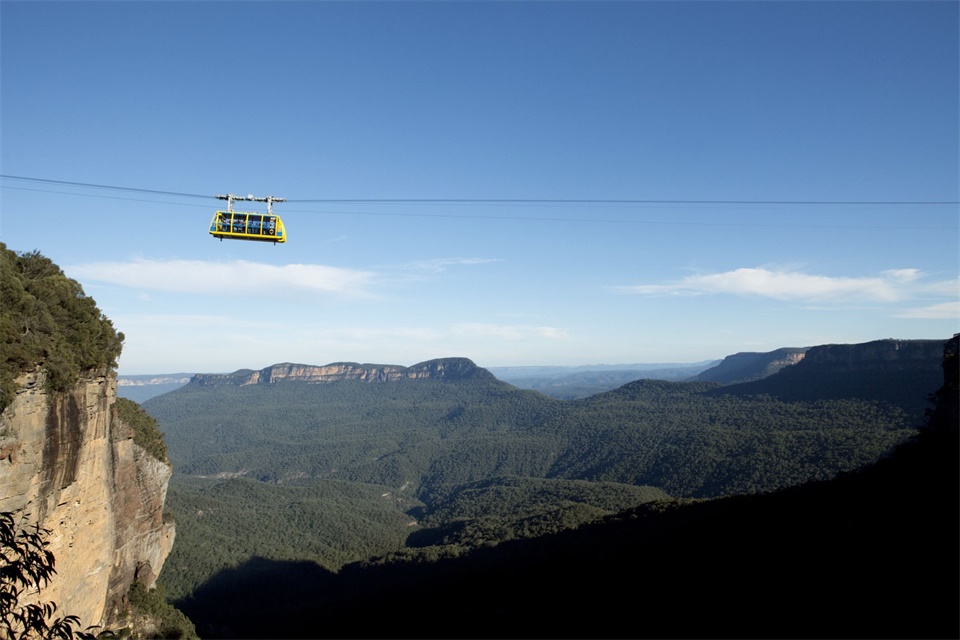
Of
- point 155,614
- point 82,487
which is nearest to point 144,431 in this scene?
point 155,614

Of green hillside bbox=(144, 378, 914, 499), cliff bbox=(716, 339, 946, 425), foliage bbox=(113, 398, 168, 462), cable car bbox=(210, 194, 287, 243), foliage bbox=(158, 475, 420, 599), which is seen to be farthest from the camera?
cliff bbox=(716, 339, 946, 425)

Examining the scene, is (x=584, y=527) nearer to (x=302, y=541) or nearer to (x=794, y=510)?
(x=794, y=510)

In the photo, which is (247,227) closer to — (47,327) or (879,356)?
(47,327)

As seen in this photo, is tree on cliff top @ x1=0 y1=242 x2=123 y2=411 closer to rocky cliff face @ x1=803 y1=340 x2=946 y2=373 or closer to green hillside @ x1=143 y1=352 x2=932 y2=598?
green hillside @ x1=143 y1=352 x2=932 y2=598

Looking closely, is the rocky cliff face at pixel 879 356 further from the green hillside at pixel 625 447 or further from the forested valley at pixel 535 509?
the green hillside at pixel 625 447

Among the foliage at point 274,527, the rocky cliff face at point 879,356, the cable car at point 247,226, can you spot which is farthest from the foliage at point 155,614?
the rocky cliff face at point 879,356

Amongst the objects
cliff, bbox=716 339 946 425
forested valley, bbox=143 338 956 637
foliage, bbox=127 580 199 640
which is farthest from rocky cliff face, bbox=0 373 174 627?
cliff, bbox=716 339 946 425
